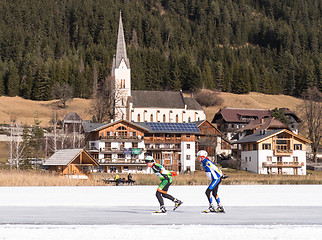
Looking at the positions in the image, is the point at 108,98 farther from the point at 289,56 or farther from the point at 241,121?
the point at 289,56

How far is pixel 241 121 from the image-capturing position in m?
110

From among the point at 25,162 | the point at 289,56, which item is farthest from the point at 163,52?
the point at 25,162

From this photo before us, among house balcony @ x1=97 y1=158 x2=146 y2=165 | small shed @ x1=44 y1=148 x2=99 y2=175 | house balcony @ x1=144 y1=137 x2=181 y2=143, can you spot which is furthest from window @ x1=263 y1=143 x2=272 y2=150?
small shed @ x1=44 y1=148 x2=99 y2=175

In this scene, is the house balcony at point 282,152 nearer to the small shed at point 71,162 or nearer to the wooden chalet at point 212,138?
the wooden chalet at point 212,138

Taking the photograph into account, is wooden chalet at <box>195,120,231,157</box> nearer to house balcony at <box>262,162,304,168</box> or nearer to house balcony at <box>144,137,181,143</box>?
house balcony at <box>144,137,181,143</box>

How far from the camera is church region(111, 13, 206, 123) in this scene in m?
120

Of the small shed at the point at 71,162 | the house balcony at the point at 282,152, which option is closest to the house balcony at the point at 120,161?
the house balcony at the point at 282,152

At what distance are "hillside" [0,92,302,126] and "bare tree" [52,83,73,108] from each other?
1.83 m

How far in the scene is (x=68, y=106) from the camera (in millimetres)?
135750

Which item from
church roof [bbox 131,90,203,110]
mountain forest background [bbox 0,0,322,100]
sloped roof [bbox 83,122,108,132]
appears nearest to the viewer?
sloped roof [bbox 83,122,108,132]

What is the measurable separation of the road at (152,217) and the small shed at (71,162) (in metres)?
28.9

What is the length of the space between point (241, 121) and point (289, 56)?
93837mm

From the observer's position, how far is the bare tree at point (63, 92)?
135m

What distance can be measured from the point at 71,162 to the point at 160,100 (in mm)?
77190
